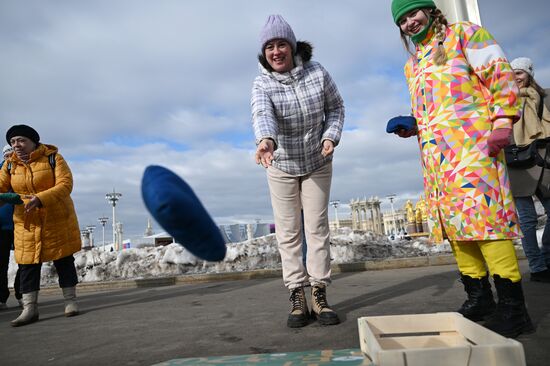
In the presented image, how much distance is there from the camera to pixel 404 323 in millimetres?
1909

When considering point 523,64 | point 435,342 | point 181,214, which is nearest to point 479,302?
point 435,342

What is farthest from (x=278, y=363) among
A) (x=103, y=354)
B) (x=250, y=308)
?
(x=250, y=308)

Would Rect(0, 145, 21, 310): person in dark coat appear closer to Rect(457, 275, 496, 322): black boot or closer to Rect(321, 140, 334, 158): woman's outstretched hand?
Rect(321, 140, 334, 158): woman's outstretched hand

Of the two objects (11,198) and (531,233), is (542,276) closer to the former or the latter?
(531,233)

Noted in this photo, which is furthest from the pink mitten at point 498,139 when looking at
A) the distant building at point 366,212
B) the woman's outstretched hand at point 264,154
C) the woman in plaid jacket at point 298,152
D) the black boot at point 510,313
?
the distant building at point 366,212

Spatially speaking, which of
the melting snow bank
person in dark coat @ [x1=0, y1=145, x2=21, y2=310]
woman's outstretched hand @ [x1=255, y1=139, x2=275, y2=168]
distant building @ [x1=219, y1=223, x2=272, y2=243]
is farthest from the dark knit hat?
the melting snow bank

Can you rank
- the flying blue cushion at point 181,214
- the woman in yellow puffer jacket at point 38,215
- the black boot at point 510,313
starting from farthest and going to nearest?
the woman in yellow puffer jacket at point 38,215
the black boot at point 510,313
the flying blue cushion at point 181,214

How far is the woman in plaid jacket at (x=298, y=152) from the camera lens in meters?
3.03

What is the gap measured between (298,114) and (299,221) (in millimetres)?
796

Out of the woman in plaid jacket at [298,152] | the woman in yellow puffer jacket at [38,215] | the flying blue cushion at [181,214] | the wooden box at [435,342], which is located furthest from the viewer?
the woman in yellow puffer jacket at [38,215]

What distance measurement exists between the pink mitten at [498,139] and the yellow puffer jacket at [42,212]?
3.74m

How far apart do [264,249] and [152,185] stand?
25.4 feet

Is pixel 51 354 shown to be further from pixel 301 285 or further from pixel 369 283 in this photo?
pixel 369 283

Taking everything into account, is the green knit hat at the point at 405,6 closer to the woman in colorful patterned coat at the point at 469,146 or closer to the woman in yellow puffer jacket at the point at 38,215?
the woman in colorful patterned coat at the point at 469,146
